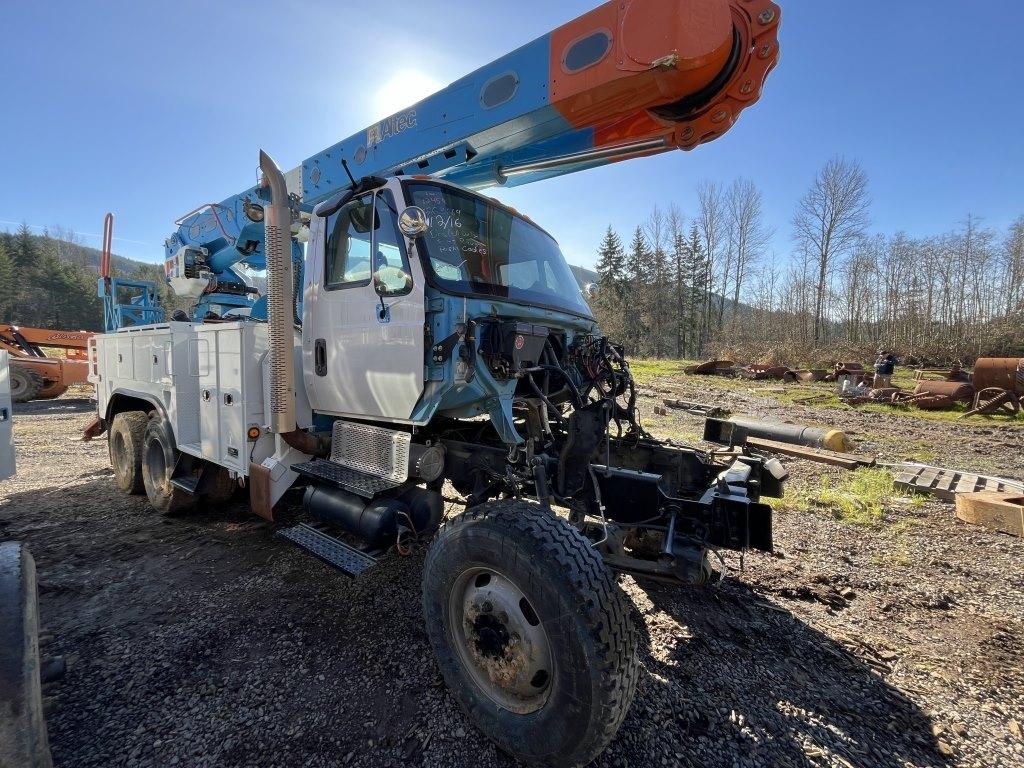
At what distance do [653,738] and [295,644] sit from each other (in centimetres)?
209

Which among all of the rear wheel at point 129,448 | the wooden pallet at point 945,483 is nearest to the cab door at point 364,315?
the rear wheel at point 129,448

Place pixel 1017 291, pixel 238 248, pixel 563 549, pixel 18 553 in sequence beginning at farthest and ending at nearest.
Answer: pixel 1017 291, pixel 238 248, pixel 563 549, pixel 18 553

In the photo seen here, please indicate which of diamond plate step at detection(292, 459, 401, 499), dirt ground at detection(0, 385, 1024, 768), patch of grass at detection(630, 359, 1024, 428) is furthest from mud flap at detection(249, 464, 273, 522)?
patch of grass at detection(630, 359, 1024, 428)

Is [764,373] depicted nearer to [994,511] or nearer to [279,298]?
[994,511]

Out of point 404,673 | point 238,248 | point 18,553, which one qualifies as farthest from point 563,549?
point 238,248

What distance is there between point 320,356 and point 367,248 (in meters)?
0.90

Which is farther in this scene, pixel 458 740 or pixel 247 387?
pixel 247 387

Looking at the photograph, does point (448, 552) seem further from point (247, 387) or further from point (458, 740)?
point (247, 387)

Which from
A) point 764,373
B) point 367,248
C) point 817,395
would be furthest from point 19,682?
point 764,373

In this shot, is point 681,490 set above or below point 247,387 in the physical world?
below

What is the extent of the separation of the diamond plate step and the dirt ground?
0.89 metres

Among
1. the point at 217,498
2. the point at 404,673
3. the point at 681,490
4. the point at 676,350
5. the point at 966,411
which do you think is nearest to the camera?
the point at 404,673

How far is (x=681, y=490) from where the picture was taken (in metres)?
3.26

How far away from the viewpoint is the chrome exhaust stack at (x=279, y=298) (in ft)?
11.1
